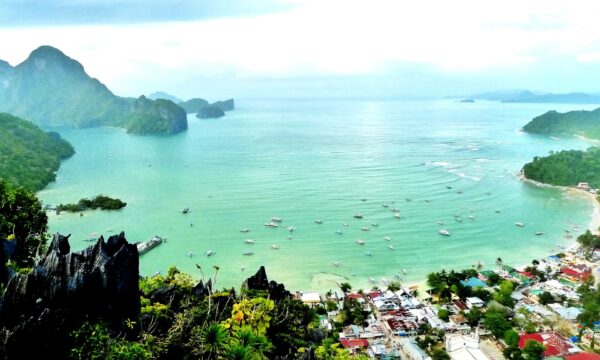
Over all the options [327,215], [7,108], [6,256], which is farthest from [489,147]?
[7,108]

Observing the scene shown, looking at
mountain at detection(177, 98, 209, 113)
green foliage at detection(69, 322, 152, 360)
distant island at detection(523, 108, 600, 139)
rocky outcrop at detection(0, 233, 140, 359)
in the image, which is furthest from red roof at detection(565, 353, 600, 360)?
mountain at detection(177, 98, 209, 113)

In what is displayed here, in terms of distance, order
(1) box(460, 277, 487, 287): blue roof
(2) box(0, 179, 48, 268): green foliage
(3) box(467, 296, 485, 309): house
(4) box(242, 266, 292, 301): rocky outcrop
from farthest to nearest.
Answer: (1) box(460, 277, 487, 287): blue roof, (3) box(467, 296, 485, 309): house, (2) box(0, 179, 48, 268): green foliage, (4) box(242, 266, 292, 301): rocky outcrop

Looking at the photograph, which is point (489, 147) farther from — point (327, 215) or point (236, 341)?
point (236, 341)

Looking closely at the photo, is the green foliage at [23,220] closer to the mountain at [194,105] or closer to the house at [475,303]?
the house at [475,303]

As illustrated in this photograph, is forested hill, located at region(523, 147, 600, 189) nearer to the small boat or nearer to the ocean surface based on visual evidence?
the ocean surface

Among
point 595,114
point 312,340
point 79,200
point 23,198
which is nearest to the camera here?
point 312,340

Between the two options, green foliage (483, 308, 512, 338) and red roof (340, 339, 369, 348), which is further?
green foliage (483, 308, 512, 338)
